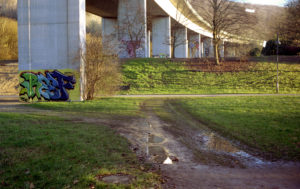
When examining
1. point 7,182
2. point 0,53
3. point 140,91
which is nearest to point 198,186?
point 7,182

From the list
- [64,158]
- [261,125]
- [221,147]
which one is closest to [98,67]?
[261,125]

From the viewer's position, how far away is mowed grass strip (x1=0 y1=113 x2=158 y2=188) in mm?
4371

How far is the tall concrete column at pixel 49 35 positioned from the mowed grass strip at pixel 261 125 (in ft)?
32.2

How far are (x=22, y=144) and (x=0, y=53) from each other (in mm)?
40483

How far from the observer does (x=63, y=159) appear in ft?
17.6

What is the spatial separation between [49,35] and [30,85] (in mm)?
3920

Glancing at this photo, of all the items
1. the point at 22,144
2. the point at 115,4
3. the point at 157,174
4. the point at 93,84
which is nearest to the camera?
the point at 157,174

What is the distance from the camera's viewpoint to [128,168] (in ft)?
16.8

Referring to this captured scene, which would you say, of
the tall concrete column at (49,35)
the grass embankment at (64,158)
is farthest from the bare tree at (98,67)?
the grass embankment at (64,158)

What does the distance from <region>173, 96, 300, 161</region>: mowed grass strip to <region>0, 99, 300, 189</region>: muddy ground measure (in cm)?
52

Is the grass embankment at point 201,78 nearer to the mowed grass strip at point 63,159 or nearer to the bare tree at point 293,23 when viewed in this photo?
the bare tree at point 293,23

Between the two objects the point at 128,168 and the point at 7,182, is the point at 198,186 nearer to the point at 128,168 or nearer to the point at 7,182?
the point at 128,168

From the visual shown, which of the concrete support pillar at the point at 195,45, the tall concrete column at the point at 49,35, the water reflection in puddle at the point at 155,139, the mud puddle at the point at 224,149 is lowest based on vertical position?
the mud puddle at the point at 224,149

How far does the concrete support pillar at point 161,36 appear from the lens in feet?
142
